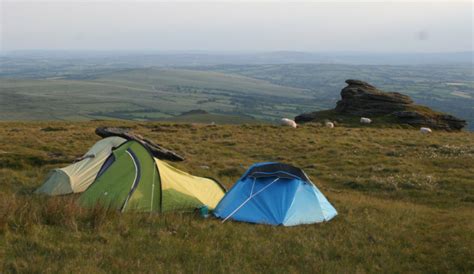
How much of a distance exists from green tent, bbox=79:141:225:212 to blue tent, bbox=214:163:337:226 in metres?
1.06

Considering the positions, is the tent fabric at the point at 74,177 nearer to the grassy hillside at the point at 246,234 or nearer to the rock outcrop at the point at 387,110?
the grassy hillside at the point at 246,234

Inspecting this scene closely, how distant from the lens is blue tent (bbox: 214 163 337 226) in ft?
39.1

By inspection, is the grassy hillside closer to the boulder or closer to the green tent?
the green tent

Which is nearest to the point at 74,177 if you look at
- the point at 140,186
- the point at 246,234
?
the point at 140,186

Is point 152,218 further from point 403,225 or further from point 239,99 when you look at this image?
point 239,99

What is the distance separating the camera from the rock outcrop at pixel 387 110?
166 feet

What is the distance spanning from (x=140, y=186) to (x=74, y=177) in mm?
3886

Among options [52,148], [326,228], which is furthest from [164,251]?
[52,148]

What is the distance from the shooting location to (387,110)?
54.5m

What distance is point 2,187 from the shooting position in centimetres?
1473

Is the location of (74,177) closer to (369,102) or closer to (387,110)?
(387,110)

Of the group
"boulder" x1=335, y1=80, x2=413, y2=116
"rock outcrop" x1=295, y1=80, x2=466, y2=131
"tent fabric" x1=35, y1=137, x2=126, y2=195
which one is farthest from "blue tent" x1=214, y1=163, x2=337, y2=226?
"boulder" x1=335, y1=80, x2=413, y2=116

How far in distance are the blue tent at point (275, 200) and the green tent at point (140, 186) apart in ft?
3.49

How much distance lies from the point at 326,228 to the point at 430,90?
187124 millimetres
